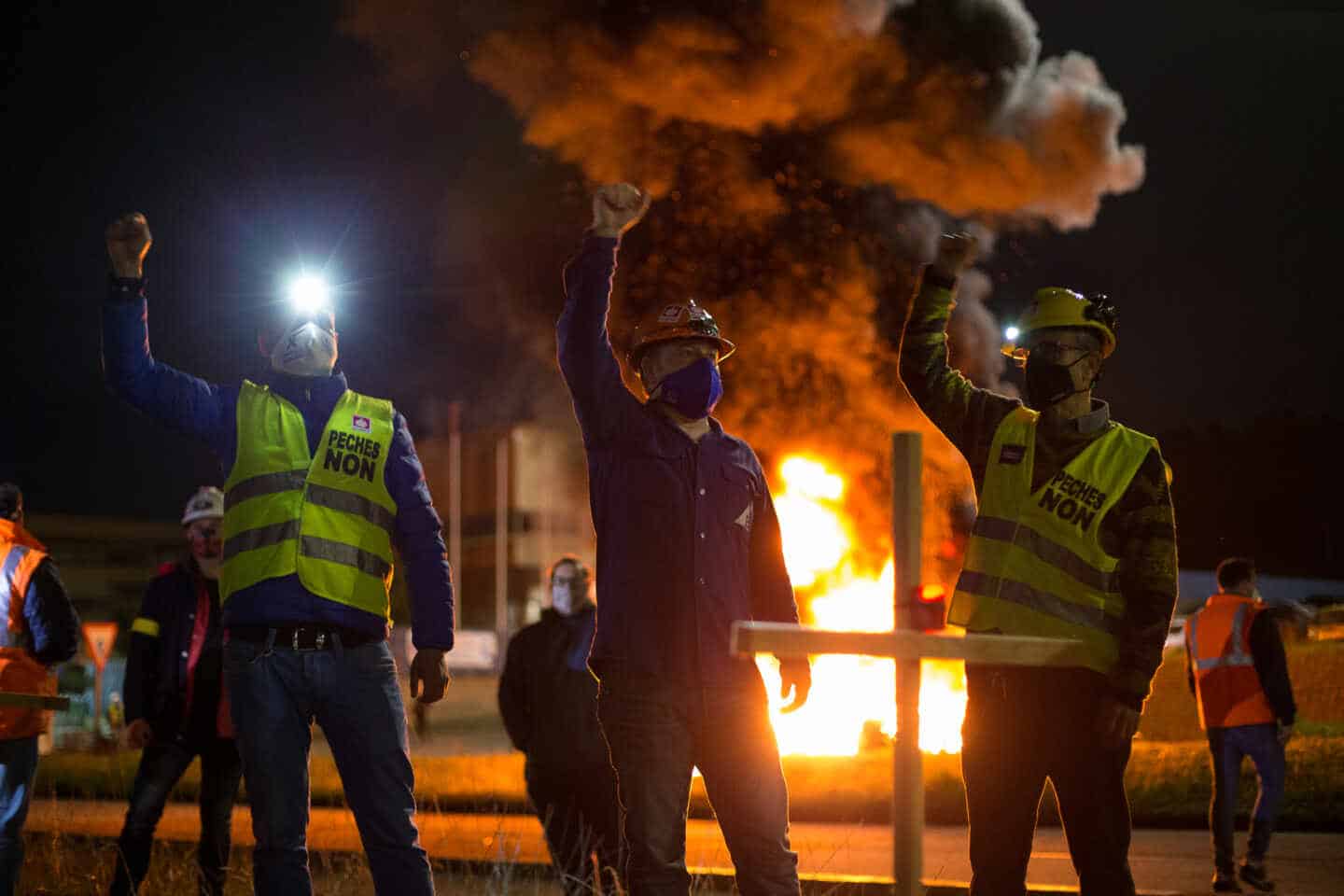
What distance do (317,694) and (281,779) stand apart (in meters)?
0.28

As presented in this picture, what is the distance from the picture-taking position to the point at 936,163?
65.3 feet

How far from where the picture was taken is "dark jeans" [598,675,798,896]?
16.0 ft

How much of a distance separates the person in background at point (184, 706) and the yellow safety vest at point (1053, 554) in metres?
3.86

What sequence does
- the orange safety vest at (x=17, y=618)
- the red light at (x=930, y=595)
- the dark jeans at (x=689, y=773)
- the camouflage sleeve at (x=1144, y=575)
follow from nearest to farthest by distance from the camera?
the red light at (x=930, y=595), the dark jeans at (x=689, y=773), the camouflage sleeve at (x=1144, y=575), the orange safety vest at (x=17, y=618)

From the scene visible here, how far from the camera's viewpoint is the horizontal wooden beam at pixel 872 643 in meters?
3.62

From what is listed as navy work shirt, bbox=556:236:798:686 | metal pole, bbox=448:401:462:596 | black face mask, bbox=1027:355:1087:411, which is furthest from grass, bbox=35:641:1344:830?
metal pole, bbox=448:401:462:596

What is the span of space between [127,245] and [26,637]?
2.11 metres

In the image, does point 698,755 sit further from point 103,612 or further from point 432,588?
point 103,612

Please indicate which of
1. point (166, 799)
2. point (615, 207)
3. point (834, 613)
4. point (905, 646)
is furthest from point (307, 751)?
point (834, 613)

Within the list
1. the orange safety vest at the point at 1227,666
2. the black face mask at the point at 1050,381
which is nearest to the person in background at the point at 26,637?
the black face mask at the point at 1050,381

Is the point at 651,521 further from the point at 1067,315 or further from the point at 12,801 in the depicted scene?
the point at 12,801

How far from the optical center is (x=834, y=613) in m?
19.8

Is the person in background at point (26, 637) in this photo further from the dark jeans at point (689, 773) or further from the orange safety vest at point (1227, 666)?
the orange safety vest at point (1227, 666)

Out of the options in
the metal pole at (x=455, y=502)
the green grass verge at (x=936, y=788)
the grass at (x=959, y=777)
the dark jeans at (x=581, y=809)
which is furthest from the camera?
the metal pole at (x=455, y=502)
